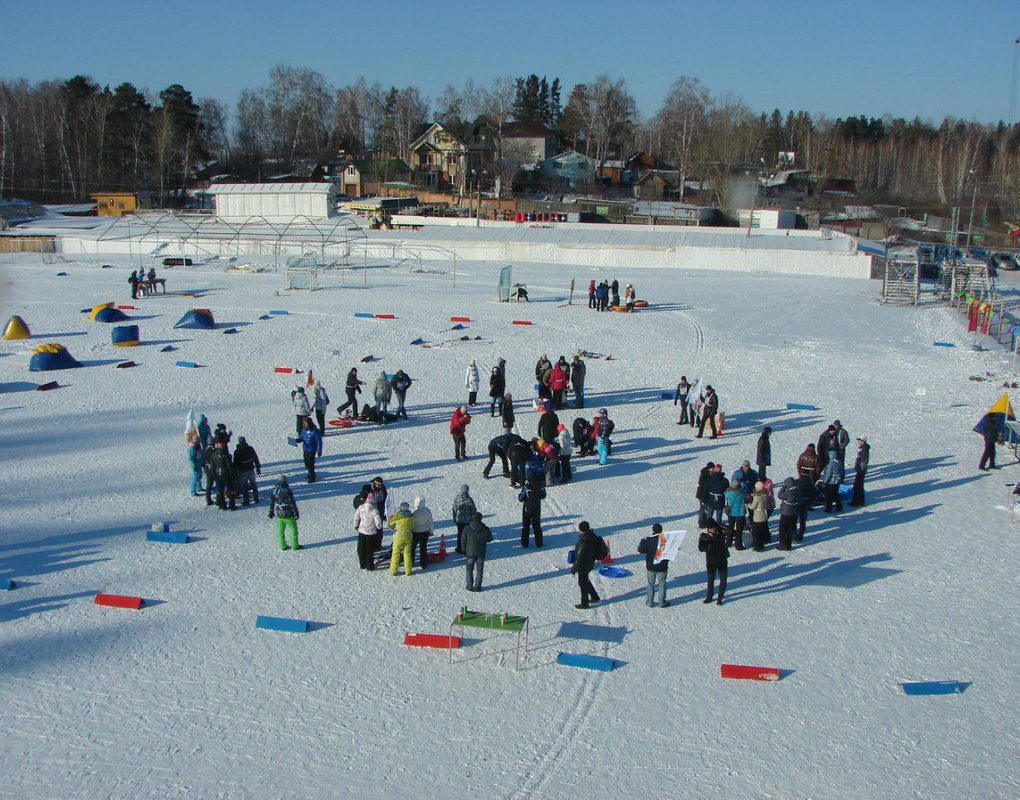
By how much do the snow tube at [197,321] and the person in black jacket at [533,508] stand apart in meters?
16.8

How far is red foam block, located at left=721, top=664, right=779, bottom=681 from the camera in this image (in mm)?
8312

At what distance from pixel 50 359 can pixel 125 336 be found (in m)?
2.66

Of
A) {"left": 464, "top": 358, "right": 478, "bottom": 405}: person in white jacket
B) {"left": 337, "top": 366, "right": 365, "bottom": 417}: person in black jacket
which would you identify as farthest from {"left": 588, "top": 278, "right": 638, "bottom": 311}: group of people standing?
{"left": 337, "top": 366, "right": 365, "bottom": 417}: person in black jacket

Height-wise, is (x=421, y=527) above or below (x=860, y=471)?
below

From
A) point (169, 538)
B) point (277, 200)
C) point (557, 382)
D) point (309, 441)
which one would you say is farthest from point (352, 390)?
point (277, 200)

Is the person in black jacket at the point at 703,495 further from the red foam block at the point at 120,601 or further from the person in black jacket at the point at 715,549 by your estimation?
the red foam block at the point at 120,601

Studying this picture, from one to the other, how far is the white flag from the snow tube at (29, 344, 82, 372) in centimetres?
1671

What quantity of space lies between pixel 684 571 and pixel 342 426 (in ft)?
25.9

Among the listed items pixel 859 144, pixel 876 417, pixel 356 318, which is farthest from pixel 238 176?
pixel 876 417

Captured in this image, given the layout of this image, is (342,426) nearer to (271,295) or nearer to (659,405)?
(659,405)

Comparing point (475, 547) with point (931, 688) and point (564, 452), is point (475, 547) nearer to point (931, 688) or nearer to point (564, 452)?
point (564, 452)

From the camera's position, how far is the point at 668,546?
942cm

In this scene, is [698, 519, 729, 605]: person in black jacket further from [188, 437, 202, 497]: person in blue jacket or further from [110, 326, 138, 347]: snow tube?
[110, 326, 138, 347]: snow tube

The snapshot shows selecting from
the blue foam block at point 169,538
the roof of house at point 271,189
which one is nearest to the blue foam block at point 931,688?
the blue foam block at point 169,538
